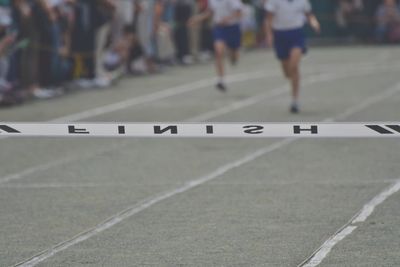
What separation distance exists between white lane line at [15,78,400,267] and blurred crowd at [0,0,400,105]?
726 centimetres

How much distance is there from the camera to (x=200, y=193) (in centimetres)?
1229

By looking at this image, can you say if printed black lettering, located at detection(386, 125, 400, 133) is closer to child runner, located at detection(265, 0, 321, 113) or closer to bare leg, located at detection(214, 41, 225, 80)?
child runner, located at detection(265, 0, 321, 113)

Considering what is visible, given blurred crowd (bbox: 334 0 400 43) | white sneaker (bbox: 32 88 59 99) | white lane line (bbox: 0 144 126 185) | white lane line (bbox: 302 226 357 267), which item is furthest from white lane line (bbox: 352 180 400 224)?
blurred crowd (bbox: 334 0 400 43)

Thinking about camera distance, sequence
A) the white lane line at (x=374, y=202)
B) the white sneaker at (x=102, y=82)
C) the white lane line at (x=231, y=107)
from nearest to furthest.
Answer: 1. the white lane line at (x=374, y=202)
2. the white lane line at (x=231, y=107)
3. the white sneaker at (x=102, y=82)

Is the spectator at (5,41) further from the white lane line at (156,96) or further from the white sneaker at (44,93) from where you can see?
the white lane line at (156,96)

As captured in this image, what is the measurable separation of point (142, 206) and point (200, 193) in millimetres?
872

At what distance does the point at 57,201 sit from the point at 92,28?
14137 millimetres

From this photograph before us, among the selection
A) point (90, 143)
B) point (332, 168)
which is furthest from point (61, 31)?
point (332, 168)

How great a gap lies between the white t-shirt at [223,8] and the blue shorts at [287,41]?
3979 mm

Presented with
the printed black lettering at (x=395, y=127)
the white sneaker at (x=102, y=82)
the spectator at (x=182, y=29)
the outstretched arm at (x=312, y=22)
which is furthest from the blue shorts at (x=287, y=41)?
the spectator at (x=182, y=29)

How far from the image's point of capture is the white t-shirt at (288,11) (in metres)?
20.1

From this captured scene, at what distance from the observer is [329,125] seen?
9359 mm

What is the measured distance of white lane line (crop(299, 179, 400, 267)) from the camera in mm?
8945

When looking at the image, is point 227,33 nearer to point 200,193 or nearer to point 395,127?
point 200,193
